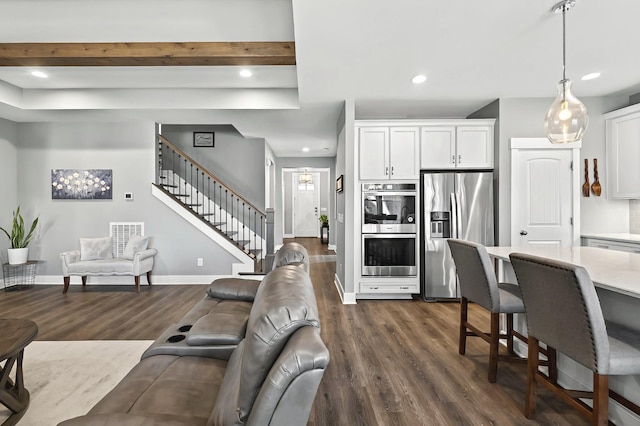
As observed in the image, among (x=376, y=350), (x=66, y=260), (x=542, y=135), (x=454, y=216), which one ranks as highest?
(x=542, y=135)

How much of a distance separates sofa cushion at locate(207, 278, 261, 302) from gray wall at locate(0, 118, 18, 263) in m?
4.57

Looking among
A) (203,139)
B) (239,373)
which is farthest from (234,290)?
(203,139)

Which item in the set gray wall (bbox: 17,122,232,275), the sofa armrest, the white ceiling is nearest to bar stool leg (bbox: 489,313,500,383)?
the white ceiling

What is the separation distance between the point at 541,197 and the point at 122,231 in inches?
239

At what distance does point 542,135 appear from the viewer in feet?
14.0

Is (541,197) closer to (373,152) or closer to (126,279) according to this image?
(373,152)

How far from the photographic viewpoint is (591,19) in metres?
2.46

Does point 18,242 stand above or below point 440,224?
below

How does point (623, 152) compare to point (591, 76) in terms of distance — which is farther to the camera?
point (623, 152)

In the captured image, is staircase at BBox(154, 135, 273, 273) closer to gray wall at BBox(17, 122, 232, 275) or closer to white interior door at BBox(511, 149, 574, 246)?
gray wall at BBox(17, 122, 232, 275)

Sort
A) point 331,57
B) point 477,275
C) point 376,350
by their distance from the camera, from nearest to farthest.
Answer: point 477,275 < point 376,350 < point 331,57

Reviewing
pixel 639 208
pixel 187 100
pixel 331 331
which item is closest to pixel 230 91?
pixel 187 100

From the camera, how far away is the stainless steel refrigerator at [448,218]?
4336mm

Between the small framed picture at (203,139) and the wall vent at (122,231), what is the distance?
2.39 metres
